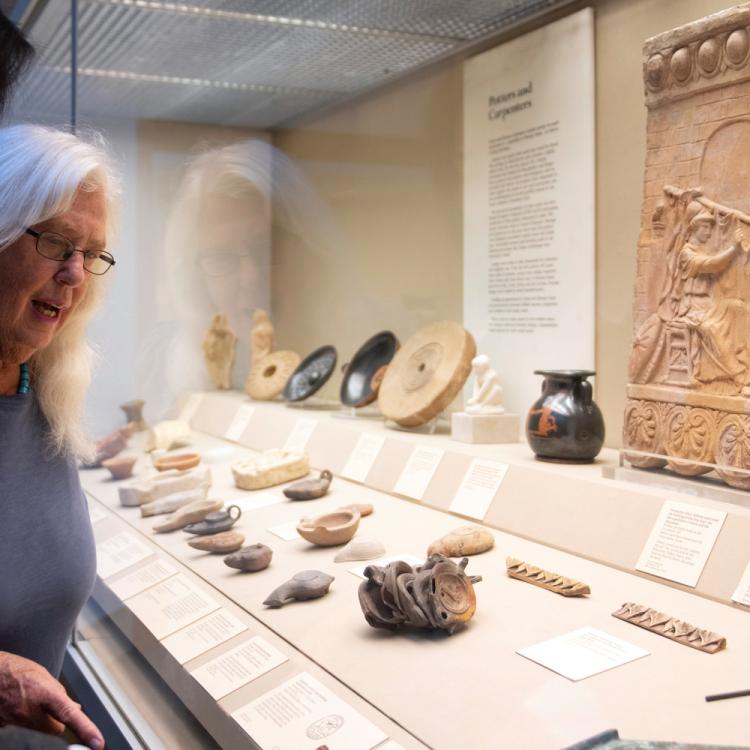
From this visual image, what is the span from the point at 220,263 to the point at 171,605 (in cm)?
254

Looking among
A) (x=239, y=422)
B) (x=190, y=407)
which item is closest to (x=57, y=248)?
(x=239, y=422)

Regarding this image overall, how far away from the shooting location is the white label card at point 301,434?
3924 millimetres

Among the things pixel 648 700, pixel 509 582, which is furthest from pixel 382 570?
pixel 648 700

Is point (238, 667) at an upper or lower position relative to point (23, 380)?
lower

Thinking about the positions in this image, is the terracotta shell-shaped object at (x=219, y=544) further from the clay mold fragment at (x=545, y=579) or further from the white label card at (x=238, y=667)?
the clay mold fragment at (x=545, y=579)

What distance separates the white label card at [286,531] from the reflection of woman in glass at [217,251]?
1.41 m

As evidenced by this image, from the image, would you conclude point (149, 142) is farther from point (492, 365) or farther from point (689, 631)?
point (689, 631)

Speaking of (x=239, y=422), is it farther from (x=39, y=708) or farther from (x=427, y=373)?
(x=39, y=708)

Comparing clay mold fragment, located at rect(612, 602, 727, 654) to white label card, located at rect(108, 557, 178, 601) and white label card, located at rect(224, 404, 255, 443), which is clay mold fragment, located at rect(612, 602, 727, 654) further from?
white label card, located at rect(224, 404, 255, 443)

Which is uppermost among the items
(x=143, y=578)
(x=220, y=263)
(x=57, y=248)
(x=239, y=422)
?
(x=220, y=263)

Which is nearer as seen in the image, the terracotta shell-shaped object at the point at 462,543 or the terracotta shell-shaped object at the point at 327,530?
the terracotta shell-shaped object at the point at 462,543

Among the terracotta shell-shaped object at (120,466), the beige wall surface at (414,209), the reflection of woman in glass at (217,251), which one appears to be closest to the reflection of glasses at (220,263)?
the reflection of woman in glass at (217,251)

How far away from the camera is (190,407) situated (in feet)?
15.2

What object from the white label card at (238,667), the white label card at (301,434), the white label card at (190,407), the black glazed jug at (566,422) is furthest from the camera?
the white label card at (190,407)
